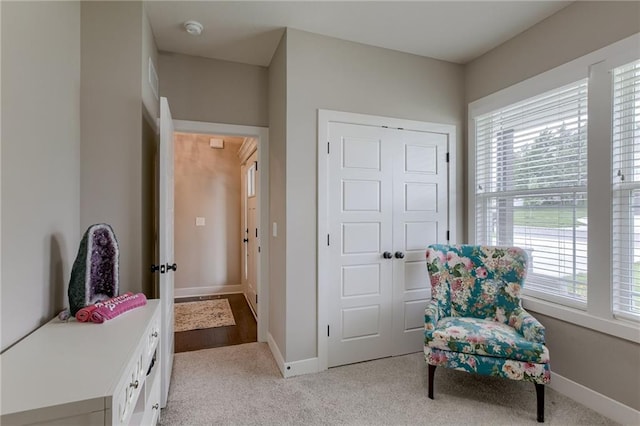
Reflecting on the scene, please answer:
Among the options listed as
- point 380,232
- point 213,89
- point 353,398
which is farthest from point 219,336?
point 213,89

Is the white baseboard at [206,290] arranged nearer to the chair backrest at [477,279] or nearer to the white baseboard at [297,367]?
the white baseboard at [297,367]

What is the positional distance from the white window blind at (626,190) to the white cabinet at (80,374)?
265 cm

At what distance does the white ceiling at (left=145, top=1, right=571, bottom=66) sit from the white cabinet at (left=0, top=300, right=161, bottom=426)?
2075mm

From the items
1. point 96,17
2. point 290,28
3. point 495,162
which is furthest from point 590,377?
point 96,17

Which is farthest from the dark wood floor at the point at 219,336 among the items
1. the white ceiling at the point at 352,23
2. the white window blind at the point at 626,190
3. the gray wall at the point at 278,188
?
the white window blind at the point at 626,190

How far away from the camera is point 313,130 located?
245 cm

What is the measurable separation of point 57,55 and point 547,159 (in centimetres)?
321

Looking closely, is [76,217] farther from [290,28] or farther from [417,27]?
[417,27]

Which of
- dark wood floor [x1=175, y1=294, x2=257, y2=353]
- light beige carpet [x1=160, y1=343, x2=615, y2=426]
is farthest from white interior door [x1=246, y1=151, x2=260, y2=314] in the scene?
light beige carpet [x1=160, y1=343, x2=615, y2=426]

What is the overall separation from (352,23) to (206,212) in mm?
3456

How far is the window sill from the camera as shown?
1808mm

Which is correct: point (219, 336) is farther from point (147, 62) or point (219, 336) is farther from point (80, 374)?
point (147, 62)

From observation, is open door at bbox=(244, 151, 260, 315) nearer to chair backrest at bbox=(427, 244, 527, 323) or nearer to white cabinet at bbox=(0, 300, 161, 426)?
chair backrest at bbox=(427, 244, 527, 323)

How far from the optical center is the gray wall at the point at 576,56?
1833 millimetres
